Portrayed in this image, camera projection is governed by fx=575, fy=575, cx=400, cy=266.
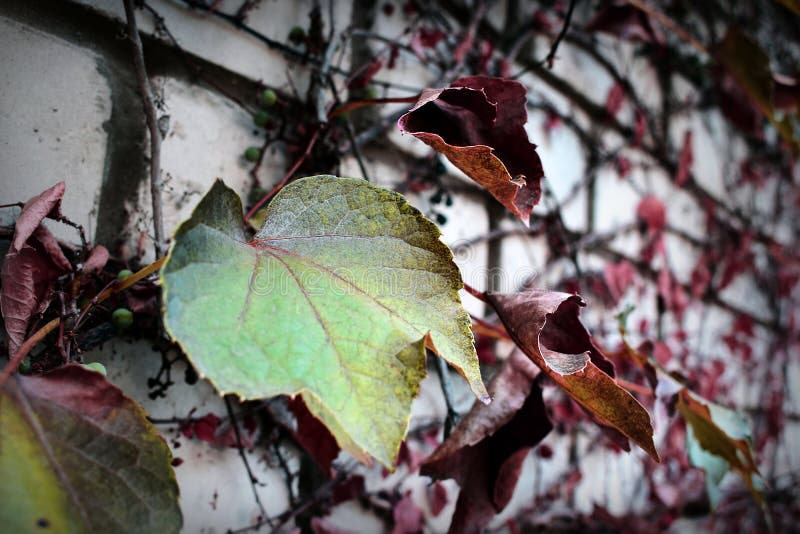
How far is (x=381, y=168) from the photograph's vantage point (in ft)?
2.54

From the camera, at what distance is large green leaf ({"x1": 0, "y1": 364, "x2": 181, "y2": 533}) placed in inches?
11.1

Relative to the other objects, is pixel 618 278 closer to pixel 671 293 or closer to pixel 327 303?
pixel 671 293

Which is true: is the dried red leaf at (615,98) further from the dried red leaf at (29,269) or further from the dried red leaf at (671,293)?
the dried red leaf at (29,269)

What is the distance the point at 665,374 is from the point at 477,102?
1.19ft

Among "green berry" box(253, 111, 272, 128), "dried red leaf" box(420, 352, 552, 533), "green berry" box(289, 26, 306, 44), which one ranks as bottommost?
"dried red leaf" box(420, 352, 552, 533)

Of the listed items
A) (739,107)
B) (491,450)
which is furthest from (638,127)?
(491,450)

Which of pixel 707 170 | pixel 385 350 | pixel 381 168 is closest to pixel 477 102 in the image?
pixel 385 350

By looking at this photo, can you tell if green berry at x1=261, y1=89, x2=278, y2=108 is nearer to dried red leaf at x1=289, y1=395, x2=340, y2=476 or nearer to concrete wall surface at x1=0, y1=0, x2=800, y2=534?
concrete wall surface at x1=0, y1=0, x2=800, y2=534

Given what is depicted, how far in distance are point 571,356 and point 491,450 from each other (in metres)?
0.15

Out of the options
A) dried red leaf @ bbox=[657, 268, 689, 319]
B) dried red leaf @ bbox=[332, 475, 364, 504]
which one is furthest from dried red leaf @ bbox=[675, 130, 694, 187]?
dried red leaf @ bbox=[332, 475, 364, 504]

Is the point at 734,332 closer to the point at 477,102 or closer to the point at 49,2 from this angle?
the point at 477,102

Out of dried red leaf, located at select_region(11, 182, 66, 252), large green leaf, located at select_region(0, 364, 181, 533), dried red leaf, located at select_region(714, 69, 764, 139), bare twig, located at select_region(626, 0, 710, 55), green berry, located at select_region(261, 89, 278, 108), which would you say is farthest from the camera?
dried red leaf, located at select_region(714, 69, 764, 139)

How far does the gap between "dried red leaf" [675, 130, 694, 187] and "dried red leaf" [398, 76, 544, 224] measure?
1167 millimetres

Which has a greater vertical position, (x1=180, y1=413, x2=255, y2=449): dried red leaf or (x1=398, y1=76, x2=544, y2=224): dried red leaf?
(x1=398, y1=76, x2=544, y2=224): dried red leaf
